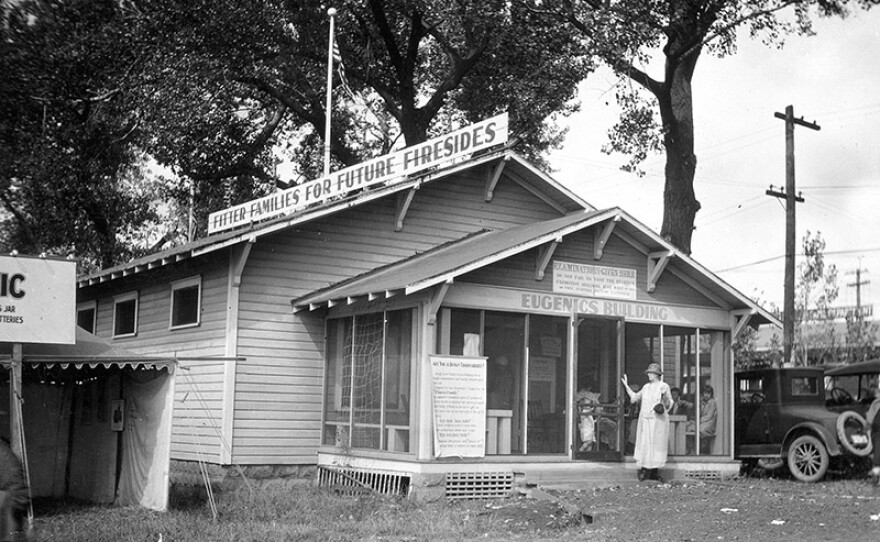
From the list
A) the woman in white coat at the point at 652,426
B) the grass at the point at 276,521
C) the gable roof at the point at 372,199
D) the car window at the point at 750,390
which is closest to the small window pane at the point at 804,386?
the car window at the point at 750,390

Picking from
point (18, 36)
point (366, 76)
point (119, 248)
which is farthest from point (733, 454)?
point (119, 248)

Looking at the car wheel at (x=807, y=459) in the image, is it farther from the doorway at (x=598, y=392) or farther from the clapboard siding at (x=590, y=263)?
the doorway at (x=598, y=392)

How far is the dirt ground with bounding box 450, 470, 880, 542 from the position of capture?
13.4 metres

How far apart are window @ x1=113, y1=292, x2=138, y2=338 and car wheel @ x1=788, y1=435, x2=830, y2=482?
13.3 metres

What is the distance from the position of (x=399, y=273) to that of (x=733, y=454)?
23.6 feet

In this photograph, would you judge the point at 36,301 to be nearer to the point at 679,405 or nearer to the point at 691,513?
the point at 691,513

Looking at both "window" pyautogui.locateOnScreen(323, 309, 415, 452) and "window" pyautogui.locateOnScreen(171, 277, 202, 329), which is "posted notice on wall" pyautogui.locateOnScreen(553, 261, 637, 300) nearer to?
"window" pyautogui.locateOnScreen(323, 309, 415, 452)

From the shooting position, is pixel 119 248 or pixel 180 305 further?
pixel 119 248

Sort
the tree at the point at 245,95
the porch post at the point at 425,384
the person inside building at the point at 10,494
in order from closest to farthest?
1. the person inside building at the point at 10,494
2. the porch post at the point at 425,384
3. the tree at the point at 245,95

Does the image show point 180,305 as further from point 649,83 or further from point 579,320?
point 649,83

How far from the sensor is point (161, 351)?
21.3 m

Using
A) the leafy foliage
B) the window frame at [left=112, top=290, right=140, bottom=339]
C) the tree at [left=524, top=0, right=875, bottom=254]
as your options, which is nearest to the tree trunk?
the tree at [left=524, top=0, right=875, bottom=254]

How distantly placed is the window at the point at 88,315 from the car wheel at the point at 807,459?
15303 mm

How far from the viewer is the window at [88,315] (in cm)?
2486
